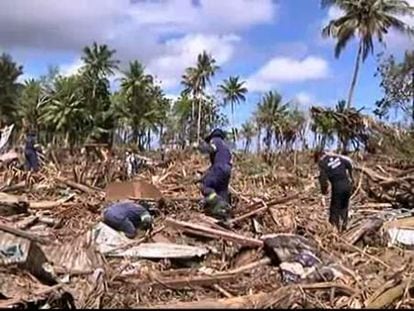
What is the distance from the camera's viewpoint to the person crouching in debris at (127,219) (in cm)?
893

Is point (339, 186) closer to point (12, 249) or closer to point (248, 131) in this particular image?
point (12, 249)

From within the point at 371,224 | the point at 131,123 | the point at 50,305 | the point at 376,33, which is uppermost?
the point at 376,33

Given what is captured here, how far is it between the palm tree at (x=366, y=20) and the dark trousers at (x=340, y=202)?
111 ft

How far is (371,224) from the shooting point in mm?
9867

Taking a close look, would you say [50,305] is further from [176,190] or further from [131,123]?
[131,123]

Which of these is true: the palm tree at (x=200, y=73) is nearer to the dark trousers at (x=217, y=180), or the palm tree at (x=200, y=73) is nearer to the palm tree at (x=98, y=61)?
the palm tree at (x=98, y=61)

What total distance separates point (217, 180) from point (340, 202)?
1.80 meters

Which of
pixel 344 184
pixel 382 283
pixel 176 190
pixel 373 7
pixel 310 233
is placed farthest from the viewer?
pixel 373 7

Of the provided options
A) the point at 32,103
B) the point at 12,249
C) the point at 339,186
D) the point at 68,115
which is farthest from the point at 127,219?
the point at 32,103

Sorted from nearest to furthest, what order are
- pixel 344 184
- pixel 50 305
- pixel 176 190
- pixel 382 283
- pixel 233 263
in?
pixel 50 305 → pixel 382 283 → pixel 233 263 → pixel 344 184 → pixel 176 190

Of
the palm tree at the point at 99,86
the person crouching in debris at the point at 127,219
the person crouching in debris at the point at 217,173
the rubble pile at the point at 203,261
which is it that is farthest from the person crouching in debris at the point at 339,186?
the palm tree at the point at 99,86

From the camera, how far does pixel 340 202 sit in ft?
35.6

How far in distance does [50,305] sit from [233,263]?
2.38m

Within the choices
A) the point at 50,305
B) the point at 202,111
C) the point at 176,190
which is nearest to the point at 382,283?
the point at 50,305
